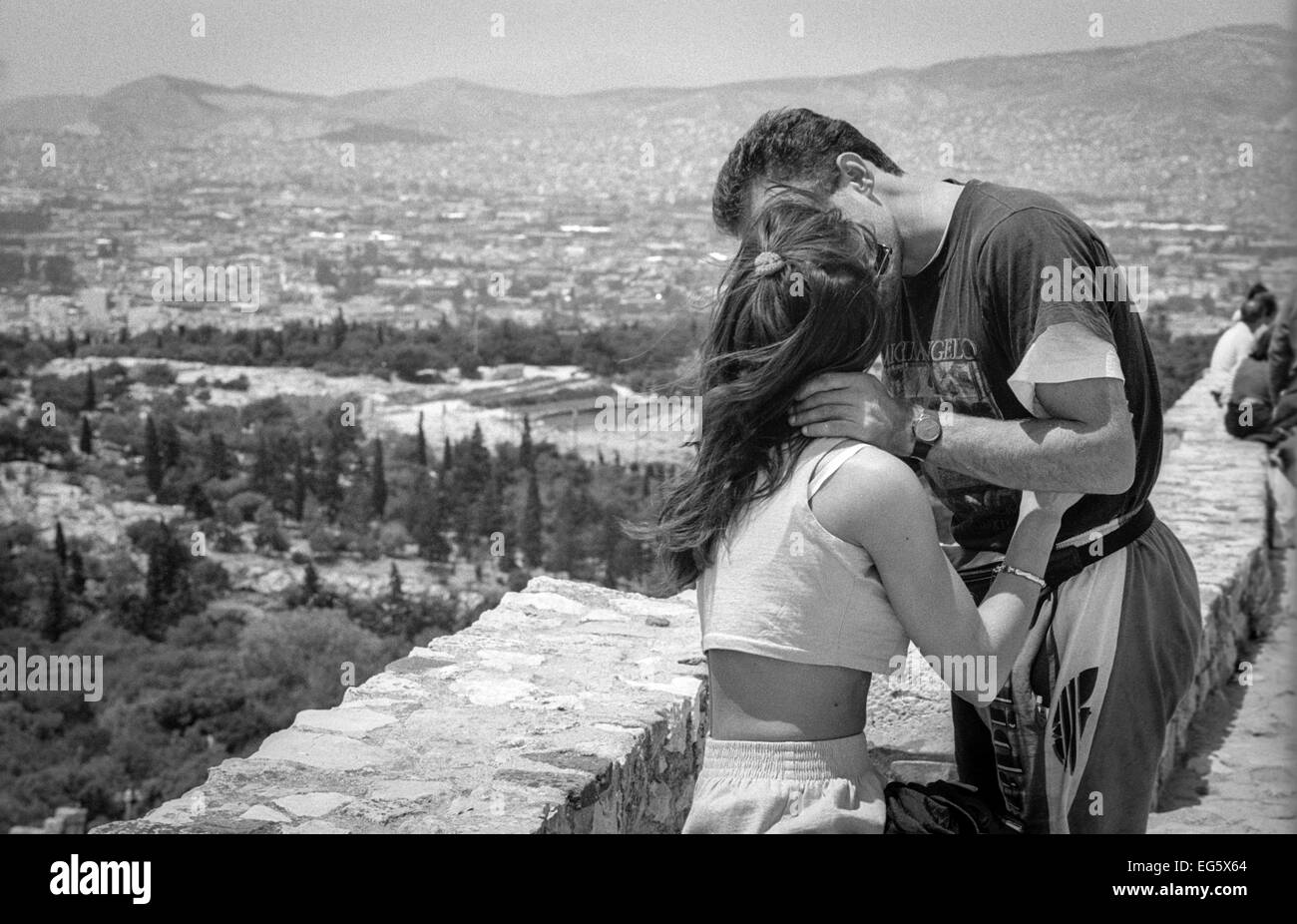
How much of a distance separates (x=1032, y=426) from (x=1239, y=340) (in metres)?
8.33

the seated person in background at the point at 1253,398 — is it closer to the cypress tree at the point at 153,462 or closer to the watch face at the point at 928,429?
the watch face at the point at 928,429

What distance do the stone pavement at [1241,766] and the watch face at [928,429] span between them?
222cm

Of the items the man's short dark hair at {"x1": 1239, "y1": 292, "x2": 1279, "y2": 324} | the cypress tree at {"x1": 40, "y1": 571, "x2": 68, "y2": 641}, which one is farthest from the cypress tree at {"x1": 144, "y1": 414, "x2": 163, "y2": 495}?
the man's short dark hair at {"x1": 1239, "y1": 292, "x2": 1279, "y2": 324}

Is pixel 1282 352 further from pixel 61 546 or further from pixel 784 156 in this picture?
pixel 61 546

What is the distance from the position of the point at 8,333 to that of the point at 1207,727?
28.9m

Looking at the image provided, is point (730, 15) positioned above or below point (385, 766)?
above

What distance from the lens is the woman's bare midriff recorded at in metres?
1.58

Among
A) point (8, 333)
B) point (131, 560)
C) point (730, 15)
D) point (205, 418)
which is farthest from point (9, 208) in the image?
point (730, 15)

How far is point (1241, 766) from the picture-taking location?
13.6 feet

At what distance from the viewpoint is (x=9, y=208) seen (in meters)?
25.6

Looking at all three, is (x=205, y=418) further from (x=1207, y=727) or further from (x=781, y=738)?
(x=781, y=738)

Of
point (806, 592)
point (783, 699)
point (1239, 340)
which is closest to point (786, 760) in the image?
point (783, 699)

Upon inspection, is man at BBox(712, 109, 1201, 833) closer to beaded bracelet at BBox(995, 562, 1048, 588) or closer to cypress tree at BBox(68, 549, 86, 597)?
beaded bracelet at BBox(995, 562, 1048, 588)

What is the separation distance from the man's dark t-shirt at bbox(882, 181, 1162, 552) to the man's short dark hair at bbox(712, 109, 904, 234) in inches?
9.0
